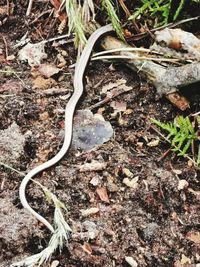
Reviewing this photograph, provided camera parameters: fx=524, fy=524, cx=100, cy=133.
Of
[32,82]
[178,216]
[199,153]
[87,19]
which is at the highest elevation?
[87,19]

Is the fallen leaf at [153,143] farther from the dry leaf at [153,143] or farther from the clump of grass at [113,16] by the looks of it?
the clump of grass at [113,16]

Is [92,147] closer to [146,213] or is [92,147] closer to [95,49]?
[146,213]

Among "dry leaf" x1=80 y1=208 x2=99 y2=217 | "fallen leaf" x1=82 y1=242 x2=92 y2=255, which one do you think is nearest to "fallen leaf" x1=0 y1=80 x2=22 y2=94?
"dry leaf" x1=80 y1=208 x2=99 y2=217

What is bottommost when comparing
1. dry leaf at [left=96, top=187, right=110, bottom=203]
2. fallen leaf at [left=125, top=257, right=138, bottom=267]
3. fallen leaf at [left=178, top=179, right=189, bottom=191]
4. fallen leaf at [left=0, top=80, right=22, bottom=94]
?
fallen leaf at [left=125, top=257, right=138, bottom=267]

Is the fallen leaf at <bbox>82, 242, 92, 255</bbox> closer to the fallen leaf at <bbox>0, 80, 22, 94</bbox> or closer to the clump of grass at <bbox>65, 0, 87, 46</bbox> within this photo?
the fallen leaf at <bbox>0, 80, 22, 94</bbox>

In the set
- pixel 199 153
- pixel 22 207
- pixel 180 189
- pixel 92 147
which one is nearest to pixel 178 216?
pixel 180 189

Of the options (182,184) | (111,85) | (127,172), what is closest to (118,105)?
(111,85)
